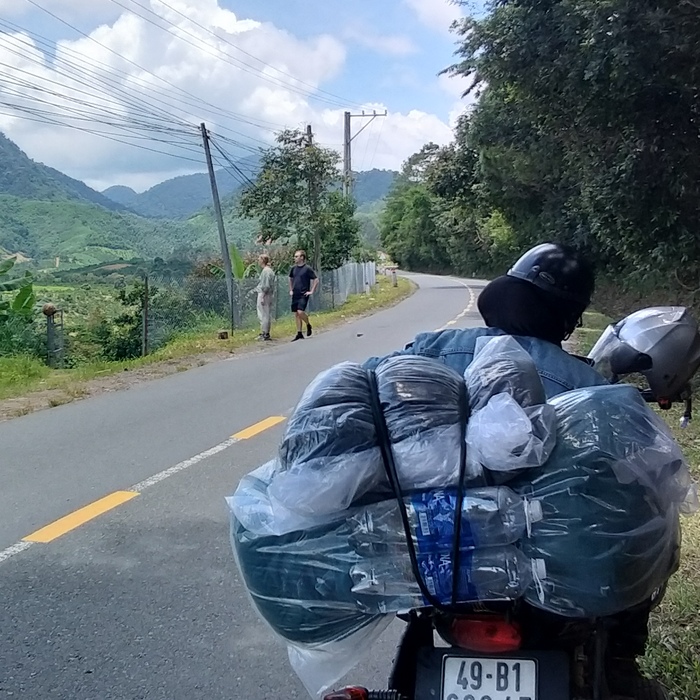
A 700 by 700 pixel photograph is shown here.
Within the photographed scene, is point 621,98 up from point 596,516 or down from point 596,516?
up

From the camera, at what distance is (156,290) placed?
2116cm

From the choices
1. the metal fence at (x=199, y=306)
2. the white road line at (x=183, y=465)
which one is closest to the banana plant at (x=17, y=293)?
the metal fence at (x=199, y=306)

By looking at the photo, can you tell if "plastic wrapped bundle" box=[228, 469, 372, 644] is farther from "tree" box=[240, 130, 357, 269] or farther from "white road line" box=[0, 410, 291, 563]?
"tree" box=[240, 130, 357, 269]

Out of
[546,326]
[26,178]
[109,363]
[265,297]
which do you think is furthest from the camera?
[26,178]

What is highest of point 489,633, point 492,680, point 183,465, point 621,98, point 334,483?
point 621,98

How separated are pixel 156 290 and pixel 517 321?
19045 mm

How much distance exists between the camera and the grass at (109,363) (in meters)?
12.4

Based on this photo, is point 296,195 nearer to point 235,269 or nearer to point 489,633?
point 235,269

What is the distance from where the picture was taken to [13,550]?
5391 mm

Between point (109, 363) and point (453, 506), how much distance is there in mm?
13854

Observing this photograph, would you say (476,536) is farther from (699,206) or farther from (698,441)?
(699,206)

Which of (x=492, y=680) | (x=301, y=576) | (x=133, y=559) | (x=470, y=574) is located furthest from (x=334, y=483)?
(x=133, y=559)

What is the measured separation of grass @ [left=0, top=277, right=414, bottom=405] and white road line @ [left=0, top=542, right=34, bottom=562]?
5.65m

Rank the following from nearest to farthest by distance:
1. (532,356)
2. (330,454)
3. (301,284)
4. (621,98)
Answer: (330,454) < (532,356) < (621,98) < (301,284)
